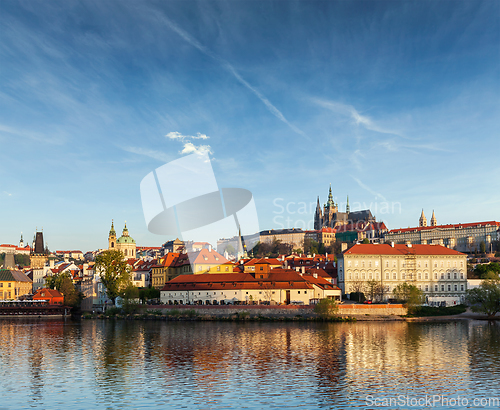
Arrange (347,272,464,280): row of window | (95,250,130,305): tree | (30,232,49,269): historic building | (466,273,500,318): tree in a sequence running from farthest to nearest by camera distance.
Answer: (30,232,49,269): historic building → (347,272,464,280): row of window → (95,250,130,305): tree → (466,273,500,318): tree

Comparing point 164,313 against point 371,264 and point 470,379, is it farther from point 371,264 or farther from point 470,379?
point 470,379

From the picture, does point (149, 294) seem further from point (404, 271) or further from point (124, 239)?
point (124, 239)

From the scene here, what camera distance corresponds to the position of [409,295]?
7112 cm

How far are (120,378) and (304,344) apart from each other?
1791 centimetres

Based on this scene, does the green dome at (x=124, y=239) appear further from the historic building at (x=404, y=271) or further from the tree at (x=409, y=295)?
the tree at (x=409, y=295)

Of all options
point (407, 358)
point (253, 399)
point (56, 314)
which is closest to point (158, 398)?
point (253, 399)

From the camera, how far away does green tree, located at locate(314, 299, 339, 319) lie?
65.2m

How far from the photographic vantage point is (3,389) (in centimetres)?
2420

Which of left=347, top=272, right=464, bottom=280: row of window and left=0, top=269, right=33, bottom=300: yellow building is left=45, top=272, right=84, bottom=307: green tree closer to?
left=0, top=269, right=33, bottom=300: yellow building

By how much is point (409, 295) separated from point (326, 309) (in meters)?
13.7

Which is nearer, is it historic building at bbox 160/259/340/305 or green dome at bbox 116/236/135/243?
historic building at bbox 160/259/340/305

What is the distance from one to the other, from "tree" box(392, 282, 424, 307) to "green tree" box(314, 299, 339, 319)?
11354mm

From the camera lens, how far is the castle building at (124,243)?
163 meters

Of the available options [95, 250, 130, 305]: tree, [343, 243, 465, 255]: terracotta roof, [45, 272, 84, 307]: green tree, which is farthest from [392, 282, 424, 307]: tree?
[45, 272, 84, 307]: green tree
